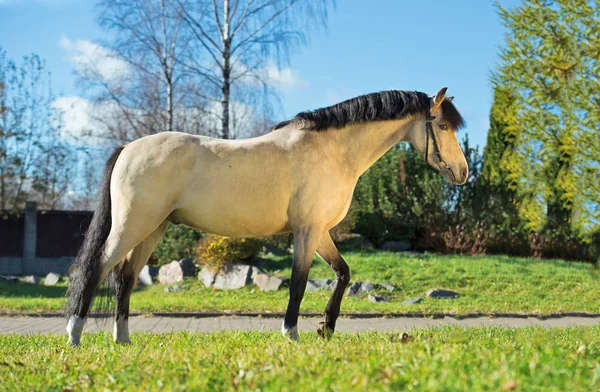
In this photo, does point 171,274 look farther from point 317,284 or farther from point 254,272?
point 317,284

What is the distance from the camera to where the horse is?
5289 millimetres

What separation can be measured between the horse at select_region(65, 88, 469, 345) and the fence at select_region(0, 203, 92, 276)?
17.6 m

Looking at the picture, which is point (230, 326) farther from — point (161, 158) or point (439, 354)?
point (439, 354)

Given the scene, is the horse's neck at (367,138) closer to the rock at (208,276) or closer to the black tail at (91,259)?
the black tail at (91,259)

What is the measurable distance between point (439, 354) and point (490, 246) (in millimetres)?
18523

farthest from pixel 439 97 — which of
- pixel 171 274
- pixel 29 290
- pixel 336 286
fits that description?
pixel 29 290

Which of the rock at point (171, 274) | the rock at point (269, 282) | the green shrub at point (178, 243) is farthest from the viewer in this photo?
the green shrub at point (178, 243)

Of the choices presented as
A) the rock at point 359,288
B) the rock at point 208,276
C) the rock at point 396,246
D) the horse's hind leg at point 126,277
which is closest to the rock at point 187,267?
the rock at point 208,276

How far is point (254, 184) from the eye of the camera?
17.6 feet

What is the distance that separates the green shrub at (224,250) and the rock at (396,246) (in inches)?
256

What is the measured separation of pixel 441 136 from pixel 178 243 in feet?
40.6

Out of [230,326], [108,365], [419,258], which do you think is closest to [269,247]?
[419,258]

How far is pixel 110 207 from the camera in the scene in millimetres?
5562

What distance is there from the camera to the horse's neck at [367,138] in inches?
225
